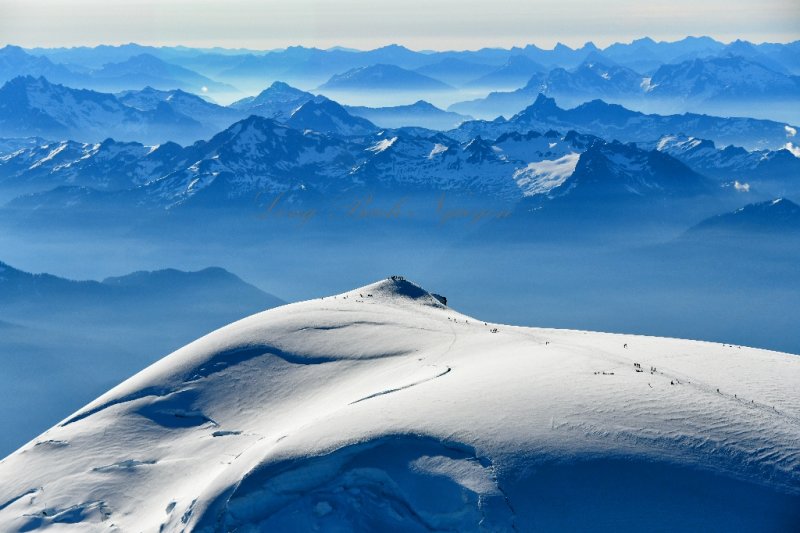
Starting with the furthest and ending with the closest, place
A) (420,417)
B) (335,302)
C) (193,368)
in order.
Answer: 1. (335,302)
2. (193,368)
3. (420,417)

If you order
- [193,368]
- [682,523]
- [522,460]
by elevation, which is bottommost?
[682,523]

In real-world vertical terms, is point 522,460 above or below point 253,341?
below

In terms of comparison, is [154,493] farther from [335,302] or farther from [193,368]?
[335,302]

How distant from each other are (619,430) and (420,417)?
11.6 m

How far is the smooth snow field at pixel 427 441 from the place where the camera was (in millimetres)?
44812

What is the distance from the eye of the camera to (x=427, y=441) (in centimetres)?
4825

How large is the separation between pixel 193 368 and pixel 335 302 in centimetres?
1716

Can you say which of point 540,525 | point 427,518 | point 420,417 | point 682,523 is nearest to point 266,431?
point 420,417

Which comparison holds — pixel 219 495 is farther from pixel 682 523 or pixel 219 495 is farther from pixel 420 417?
pixel 682 523

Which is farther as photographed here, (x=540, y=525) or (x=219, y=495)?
(x=219, y=495)

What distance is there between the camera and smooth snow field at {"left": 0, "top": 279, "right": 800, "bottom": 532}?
44812mm

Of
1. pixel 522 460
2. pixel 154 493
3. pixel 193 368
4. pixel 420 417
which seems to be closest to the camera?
pixel 522 460

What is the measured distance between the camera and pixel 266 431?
59.0 metres

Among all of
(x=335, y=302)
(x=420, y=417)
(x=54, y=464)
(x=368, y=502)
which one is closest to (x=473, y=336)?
(x=335, y=302)
